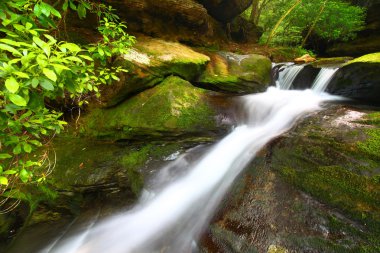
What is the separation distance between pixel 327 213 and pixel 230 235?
99 centimetres

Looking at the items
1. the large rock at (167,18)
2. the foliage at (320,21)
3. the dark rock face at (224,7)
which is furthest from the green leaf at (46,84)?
the foliage at (320,21)

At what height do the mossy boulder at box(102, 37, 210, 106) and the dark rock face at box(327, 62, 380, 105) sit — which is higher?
the dark rock face at box(327, 62, 380, 105)

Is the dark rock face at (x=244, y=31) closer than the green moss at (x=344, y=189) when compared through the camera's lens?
No

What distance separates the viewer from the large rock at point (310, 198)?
2.17 meters

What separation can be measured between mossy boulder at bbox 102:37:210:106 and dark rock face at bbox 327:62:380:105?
325cm

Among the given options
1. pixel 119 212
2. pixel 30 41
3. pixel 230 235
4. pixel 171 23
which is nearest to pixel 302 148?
pixel 230 235

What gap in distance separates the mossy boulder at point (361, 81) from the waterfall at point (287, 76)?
57.4 inches

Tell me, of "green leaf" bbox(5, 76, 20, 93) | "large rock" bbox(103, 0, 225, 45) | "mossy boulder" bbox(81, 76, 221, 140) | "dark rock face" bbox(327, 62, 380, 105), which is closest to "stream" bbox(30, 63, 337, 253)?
"mossy boulder" bbox(81, 76, 221, 140)

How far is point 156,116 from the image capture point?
4191mm

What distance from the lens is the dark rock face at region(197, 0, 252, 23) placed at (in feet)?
28.8

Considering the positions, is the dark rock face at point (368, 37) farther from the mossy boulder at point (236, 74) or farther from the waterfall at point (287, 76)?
the mossy boulder at point (236, 74)

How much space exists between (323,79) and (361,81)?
48.6 inches

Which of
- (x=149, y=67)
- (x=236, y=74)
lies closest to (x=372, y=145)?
(x=236, y=74)

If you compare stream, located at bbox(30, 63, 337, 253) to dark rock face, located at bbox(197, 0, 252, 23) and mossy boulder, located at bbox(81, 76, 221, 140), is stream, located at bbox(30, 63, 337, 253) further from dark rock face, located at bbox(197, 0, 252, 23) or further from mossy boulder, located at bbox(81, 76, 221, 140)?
dark rock face, located at bbox(197, 0, 252, 23)
